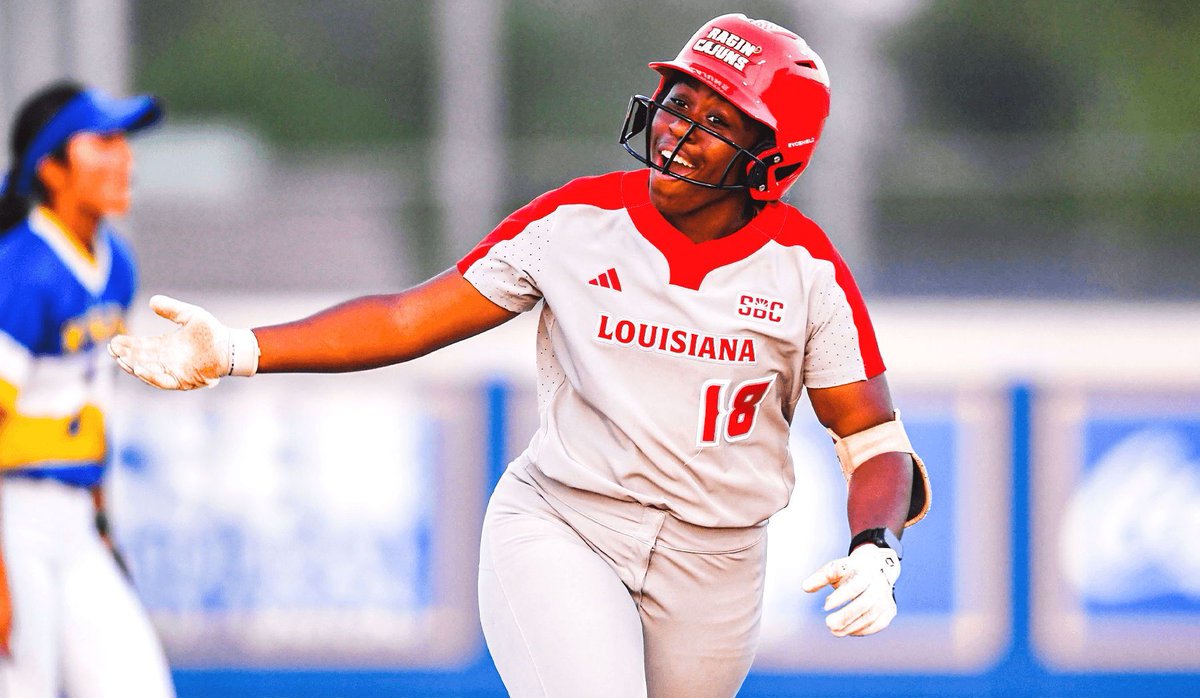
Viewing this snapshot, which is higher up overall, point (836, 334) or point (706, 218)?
point (706, 218)

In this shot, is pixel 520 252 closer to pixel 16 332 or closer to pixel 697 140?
pixel 697 140

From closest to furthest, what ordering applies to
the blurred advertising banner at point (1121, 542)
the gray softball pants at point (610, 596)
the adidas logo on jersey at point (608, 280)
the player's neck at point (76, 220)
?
1. the gray softball pants at point (610, 596)
2. the adidas logo on jersey at point (608, 280)
3. the player's neck at point (76, 220)
4. the blurred advertising banner at point (1121, 542)

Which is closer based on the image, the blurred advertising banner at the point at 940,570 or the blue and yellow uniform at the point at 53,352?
the blue and yellow uniform at the point at 53,352

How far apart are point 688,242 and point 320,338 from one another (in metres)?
0.70

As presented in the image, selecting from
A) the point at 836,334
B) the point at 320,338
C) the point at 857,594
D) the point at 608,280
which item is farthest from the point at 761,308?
the point at 320,338

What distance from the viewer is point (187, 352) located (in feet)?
9.43

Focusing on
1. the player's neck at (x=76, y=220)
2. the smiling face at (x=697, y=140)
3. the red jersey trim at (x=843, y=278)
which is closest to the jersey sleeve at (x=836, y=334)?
the red jersey trim at (x=843, y=278)

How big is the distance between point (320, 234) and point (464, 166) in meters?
3.44

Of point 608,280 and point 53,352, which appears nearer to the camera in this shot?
point 608,280

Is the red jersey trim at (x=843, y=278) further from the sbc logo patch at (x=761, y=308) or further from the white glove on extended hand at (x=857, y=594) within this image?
the white glove on extended hand at (x=857, y=594)

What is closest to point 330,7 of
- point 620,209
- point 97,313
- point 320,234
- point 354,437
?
point 320,234

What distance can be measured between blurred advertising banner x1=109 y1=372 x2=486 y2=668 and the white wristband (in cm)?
324

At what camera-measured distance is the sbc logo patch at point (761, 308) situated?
9.66ft

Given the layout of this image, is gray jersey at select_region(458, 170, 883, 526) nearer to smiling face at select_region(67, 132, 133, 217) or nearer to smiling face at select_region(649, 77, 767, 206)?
smiling face at select_region(649, 77, 767, 206)
